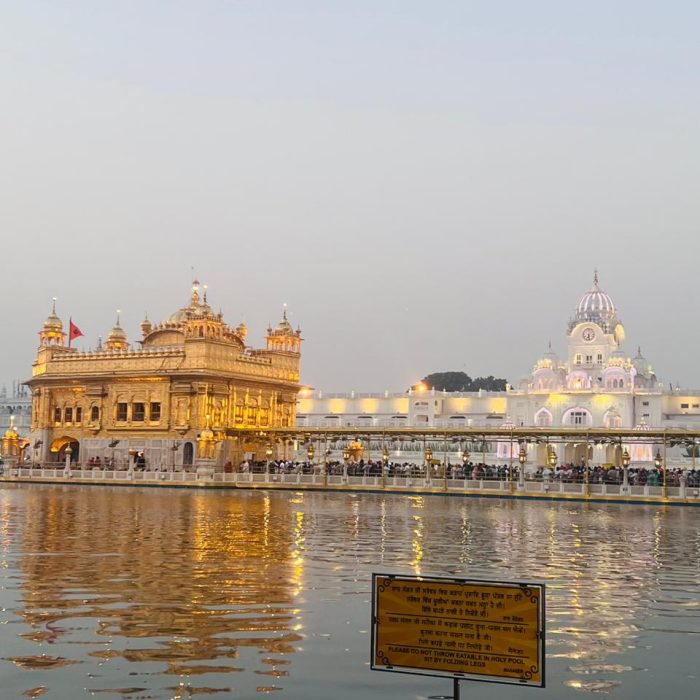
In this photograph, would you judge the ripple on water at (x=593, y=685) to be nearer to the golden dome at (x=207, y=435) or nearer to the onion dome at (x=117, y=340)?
the golden dome at (x=207, y=435)

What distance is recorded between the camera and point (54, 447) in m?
67.6

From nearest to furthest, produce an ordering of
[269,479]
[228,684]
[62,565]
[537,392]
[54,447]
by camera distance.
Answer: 1. [228,684]
2. [62,565]
3. [269,479]
4. [54,447]
5. [537,392]

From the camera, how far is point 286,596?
1495 cm

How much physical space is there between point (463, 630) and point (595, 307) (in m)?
115

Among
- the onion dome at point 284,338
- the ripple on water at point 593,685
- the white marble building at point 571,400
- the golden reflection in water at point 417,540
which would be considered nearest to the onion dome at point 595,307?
→ the white marble building at point 571,400

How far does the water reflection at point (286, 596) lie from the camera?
33.8ft

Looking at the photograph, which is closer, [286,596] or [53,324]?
[286,596]

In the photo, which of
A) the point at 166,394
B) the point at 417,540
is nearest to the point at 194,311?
the point at 166,394

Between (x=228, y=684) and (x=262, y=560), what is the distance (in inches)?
371

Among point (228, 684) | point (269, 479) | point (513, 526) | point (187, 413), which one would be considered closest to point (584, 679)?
point (228, 684)

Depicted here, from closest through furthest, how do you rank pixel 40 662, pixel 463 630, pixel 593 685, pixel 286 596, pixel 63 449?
pixel 463 630, pixel 593 685, pixel 40 662, pixel 286 596, pixel 63 449

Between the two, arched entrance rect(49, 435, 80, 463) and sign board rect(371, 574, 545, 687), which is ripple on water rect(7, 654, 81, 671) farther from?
arched entrance rect(49, 435, 80, 463)

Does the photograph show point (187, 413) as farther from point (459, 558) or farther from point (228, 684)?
point (228, 684)

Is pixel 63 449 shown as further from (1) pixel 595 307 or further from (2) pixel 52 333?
(1) pixel 595 307
